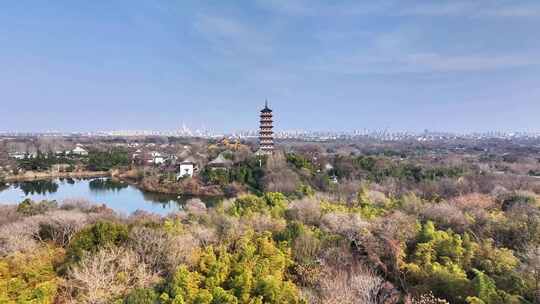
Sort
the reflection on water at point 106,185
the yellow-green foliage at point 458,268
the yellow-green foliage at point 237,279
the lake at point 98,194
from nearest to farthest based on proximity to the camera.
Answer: the yellow-green foliage at point 237,279 < the yellow-green foliage at point 458,268 < the lake at point 98,194 < the reflection on water at point 106,185

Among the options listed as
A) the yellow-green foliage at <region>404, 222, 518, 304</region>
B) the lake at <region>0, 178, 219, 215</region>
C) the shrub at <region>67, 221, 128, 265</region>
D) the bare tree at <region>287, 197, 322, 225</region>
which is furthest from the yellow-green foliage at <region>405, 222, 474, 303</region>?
the lake at <region>0, 178, 219, 215</region>

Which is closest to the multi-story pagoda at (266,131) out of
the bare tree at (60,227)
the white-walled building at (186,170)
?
the white-walled building at (186,170)

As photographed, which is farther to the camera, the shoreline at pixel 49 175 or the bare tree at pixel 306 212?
the shoreline at pixel 49 175

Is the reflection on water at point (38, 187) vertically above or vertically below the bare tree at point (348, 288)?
below

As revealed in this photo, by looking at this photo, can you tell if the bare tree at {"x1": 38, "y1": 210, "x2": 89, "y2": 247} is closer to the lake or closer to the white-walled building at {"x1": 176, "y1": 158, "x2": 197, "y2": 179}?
the lake

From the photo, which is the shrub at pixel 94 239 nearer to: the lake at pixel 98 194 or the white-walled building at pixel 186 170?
the lake at pixel 98 194
